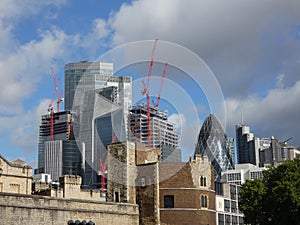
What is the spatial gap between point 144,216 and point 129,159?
29.5ft

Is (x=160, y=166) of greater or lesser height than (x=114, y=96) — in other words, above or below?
below

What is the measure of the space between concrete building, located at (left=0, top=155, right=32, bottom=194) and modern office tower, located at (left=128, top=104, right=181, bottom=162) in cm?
1886

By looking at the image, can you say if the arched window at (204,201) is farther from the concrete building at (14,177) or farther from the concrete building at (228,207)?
the concrete building at (14,177)

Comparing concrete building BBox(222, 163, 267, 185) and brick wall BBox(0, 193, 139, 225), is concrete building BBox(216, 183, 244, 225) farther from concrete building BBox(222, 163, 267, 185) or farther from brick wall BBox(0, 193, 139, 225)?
concrete building BBox(222, 163, 267, 185)

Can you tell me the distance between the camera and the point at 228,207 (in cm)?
11388

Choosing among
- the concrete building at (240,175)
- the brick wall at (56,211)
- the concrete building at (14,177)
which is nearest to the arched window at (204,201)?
the brick wall at (56,211)

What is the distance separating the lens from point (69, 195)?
81.2 metres

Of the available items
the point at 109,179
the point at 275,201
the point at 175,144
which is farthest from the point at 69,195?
the point at 275,201

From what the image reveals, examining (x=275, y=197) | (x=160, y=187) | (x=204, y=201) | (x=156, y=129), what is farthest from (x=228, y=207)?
(x=156, y=129)

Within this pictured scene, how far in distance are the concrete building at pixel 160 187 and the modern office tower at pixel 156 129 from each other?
41.3 ft

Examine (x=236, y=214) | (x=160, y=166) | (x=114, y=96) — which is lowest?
(x=236, y=214)

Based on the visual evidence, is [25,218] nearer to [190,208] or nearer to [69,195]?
[69,195]

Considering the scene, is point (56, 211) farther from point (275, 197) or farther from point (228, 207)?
point (228, 207)

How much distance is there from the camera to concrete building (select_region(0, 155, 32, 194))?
7456 cm
